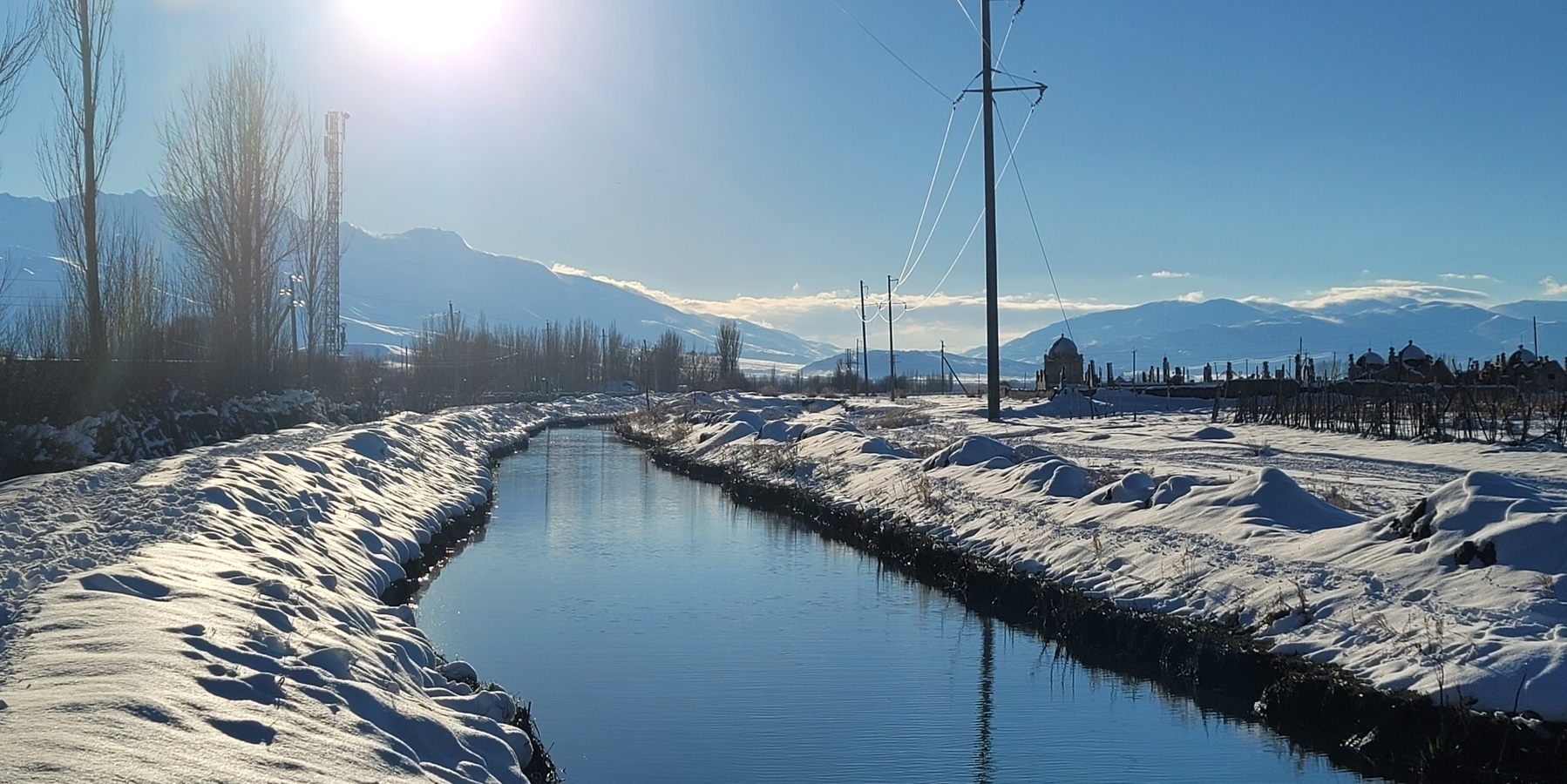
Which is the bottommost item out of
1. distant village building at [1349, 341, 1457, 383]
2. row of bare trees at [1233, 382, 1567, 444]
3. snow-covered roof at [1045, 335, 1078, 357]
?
row of bare trees at [1233, 382, 1567, 444]

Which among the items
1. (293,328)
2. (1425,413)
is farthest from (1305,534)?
(293,328)

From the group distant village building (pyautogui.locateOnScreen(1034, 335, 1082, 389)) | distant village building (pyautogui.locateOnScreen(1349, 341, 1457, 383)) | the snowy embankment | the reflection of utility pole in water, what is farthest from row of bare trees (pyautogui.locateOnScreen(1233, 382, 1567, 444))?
distant village building (pyautogui.locateOnScreen(1034, 335, 1082, 389))

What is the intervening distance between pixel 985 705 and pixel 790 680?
5.59 feet

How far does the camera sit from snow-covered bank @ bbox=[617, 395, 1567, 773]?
8188 millimetres

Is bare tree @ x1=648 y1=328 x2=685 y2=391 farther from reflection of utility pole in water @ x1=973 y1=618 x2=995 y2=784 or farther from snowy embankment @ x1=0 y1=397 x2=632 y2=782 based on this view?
reflection of utility pole in water @ x1=973 y1=618 x2=995 y2=784

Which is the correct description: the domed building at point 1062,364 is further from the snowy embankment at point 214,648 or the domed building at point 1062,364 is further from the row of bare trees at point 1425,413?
the snowy embankment at point 214,648

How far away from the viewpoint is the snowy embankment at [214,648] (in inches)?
192

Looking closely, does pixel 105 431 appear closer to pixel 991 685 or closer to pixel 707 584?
pixel 707 584

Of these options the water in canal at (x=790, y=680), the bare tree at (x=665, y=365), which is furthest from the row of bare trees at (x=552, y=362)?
the water in canal at (x=790, y=680)

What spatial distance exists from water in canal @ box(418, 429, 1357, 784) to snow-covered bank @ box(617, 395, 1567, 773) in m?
1.08

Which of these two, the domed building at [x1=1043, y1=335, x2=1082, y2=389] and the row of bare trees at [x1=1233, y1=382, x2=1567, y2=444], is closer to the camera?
the row of bare trees at [x1=1233, y1=382, x2=1567, y2=444]

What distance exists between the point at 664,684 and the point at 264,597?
11.0 ft

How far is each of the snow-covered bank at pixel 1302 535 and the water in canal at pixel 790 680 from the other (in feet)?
3.54

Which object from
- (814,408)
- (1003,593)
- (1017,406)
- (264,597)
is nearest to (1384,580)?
(1003,593)
